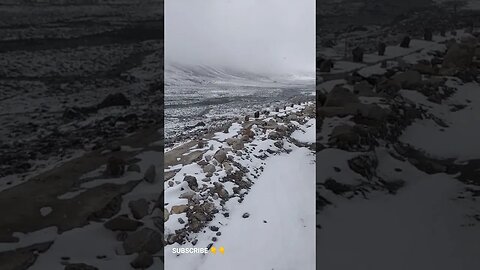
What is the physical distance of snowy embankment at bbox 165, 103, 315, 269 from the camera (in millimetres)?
4855

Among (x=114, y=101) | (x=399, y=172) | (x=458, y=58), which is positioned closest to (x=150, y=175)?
(x=399, y=172)

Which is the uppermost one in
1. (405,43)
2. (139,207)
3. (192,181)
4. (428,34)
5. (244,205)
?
(428,34)

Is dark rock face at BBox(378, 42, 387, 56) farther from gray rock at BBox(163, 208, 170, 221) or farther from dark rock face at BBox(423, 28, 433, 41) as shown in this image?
gray rock at BBox(163, 208, 170, 221)

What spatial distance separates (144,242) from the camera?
4699 mm

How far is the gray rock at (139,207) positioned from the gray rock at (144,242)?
39 centimetres

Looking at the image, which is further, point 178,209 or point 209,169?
point 209,169

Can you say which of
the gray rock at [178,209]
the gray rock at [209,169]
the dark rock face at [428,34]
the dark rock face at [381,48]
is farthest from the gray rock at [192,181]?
the dark rock face at [428,34]

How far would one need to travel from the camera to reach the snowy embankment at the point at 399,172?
468 centimetres

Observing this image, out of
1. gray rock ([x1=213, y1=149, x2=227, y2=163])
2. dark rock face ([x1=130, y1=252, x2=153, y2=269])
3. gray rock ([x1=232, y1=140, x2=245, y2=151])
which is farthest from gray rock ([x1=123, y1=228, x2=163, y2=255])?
gray rock ([x1=232, y1=140, x2=245, y2=151])

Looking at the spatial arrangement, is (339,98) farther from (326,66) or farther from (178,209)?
(178,209)

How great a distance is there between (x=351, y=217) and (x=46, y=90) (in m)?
9.05

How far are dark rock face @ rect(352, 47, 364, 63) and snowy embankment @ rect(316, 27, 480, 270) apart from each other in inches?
63.3

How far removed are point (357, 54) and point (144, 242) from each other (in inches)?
343

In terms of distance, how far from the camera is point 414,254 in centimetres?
459
